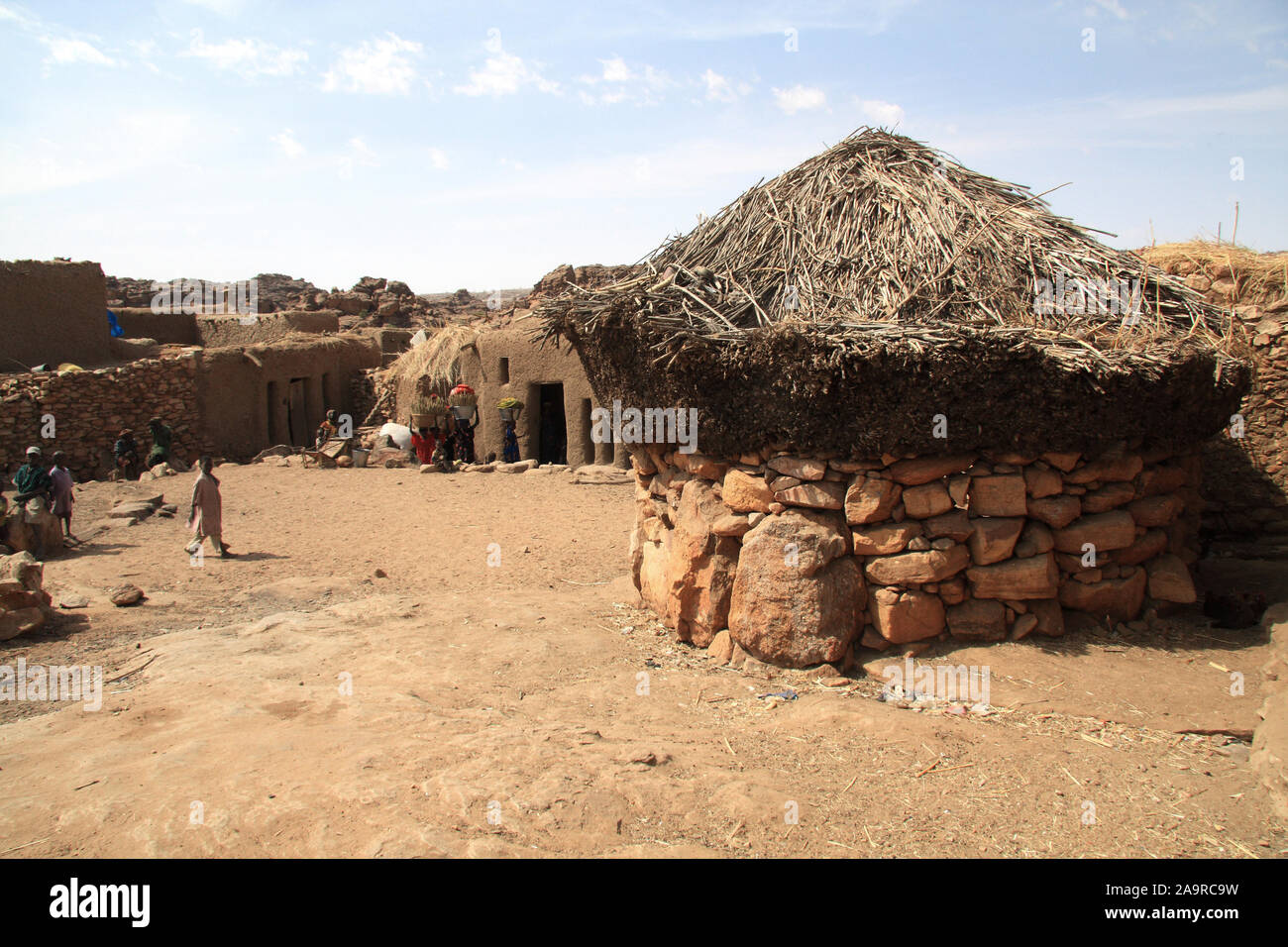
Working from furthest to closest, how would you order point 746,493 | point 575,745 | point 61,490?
point 61,490 → point 746,493 → point 575,745

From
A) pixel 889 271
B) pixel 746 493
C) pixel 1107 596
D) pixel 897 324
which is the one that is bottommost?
pixel 1107 596

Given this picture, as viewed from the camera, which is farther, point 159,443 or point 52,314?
point 52,314

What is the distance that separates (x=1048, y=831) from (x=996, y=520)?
2.20 metres

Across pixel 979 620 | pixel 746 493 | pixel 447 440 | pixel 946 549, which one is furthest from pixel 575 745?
pixel 447 440

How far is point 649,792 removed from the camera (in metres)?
3.79

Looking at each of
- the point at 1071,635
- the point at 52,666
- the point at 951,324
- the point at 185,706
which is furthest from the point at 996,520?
the point at 52,666

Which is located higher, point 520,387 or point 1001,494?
point 520,387

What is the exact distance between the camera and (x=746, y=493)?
18.8 ft

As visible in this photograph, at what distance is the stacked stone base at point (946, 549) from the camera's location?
17.1ft

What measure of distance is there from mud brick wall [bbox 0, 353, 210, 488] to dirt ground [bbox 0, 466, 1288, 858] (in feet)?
35.0

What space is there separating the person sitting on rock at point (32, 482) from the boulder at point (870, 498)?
1020cm

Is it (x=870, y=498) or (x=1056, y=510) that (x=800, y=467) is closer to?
(x=870, y=498)

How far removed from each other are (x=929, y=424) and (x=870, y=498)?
23.5 inches

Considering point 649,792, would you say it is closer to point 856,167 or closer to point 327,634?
point 327,634
